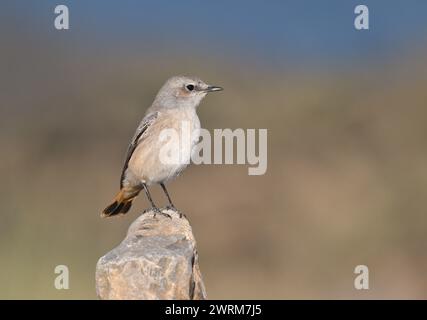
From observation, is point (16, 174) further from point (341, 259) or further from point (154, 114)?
point (154, 114)

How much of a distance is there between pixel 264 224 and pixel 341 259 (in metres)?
1.48

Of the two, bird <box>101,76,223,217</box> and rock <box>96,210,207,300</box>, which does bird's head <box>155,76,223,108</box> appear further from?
rock <box>96,210,207,300</box>

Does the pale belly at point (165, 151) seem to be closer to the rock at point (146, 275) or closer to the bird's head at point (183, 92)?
the bird's head at point (183, 92)

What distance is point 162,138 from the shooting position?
854 cm

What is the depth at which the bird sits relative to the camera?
845 cm

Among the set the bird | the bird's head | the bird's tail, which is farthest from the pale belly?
the bird's tail

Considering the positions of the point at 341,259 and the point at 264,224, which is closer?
the point at 341,259

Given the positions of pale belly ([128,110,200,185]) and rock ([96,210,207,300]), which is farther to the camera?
pale belly ([128,110,200,185])

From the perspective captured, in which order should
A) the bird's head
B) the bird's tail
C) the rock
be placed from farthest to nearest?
the bird's tail < the bird's head < the rock

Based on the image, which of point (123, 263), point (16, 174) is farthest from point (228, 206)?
point (123, 263)

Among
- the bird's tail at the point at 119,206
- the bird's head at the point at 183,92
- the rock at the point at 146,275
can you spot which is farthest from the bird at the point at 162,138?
the rock at the point at 146,275

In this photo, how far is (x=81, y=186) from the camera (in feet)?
48.1

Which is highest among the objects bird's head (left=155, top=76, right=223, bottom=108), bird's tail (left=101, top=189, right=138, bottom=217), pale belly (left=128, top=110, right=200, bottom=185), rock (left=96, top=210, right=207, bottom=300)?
bird's head (left=155, top=76, right=223, bottom=108)

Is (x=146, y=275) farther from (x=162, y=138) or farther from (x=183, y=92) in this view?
(x=183, y=92)
